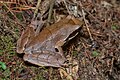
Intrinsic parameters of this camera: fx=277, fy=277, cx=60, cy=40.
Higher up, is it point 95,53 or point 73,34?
point 73,34

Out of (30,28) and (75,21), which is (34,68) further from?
(75,21)

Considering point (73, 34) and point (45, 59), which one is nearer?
point (45, 59)

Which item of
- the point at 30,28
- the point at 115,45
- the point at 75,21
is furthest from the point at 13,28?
the point at 115,45

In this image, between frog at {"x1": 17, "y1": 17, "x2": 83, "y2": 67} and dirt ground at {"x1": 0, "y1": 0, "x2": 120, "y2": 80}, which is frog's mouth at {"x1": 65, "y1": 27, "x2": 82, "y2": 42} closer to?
frog at {"x1": 17, "y1": 17, "x2": 83, "y2": 67}

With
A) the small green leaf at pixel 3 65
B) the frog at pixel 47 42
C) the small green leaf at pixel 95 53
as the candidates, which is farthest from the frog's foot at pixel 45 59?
the small green leaf at pixel 95 53

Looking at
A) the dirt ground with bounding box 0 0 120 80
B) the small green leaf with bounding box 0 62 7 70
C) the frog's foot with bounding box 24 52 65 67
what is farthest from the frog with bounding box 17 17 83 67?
the small green leaf with bounding box 0 62 7 70

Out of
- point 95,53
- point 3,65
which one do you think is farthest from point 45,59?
point 95,53

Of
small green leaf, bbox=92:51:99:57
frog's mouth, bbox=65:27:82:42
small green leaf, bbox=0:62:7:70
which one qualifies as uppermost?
frog's mouth, bbox=65:27:82:42

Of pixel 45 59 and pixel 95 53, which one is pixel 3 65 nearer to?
pixel 45 59
